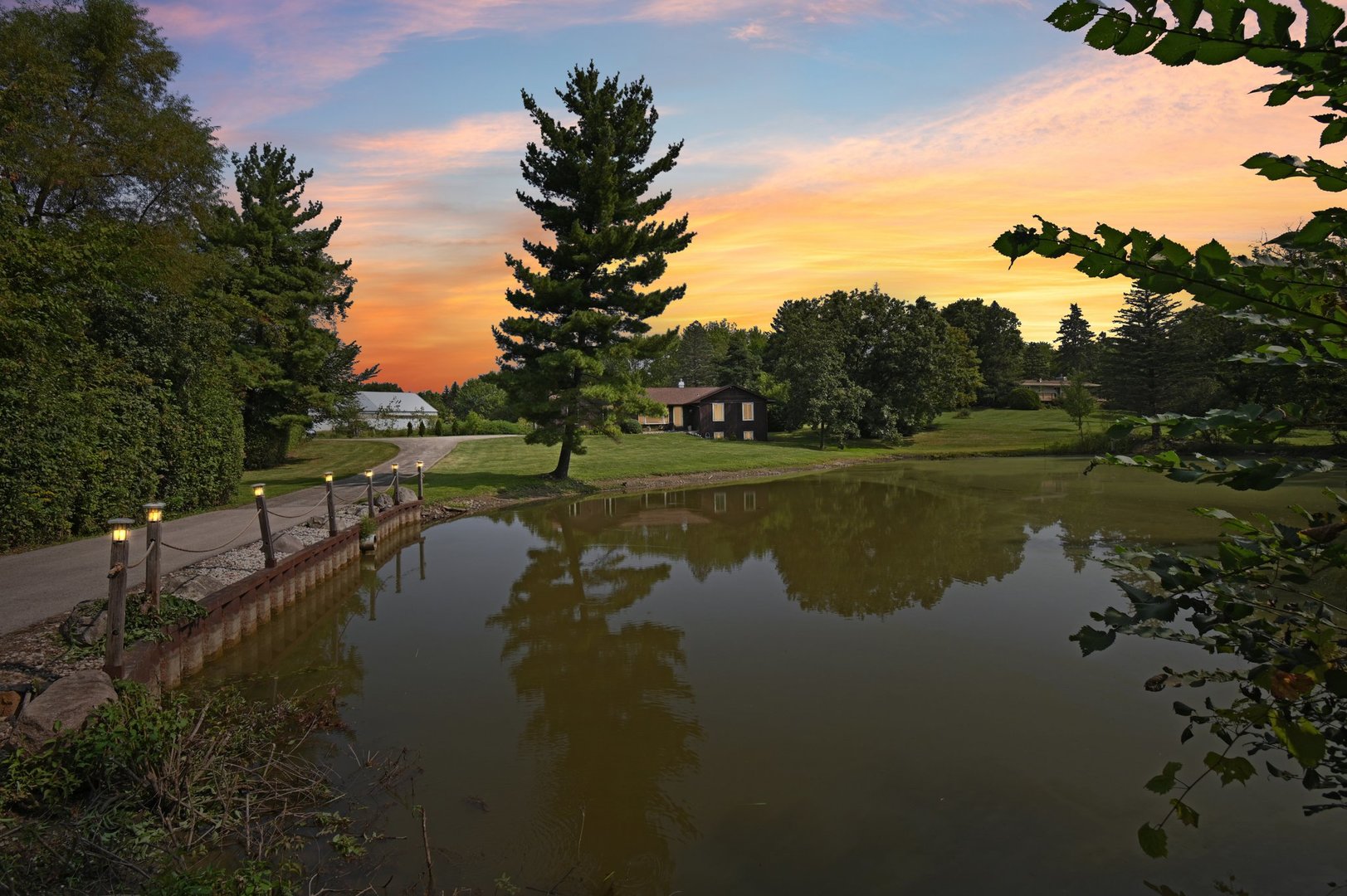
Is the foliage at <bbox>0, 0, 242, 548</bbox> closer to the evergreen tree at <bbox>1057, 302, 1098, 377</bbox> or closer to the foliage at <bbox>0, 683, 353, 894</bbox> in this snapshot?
the foliage at <bbox>0, 683, 353, 894</bbox>

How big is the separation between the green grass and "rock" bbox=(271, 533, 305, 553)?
822 cm

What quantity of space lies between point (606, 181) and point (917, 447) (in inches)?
1317

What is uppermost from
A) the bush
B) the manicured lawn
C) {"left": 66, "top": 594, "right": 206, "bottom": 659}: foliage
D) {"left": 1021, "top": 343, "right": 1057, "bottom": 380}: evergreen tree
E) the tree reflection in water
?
{"left": 1021, "top": 343, "right": 1057, "bottom": 380}: evergreen tree

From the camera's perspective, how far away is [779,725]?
305 inches

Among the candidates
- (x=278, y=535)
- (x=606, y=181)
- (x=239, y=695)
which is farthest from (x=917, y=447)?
(x=239, y=695)

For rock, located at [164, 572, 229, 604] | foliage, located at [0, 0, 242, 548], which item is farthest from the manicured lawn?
rock, located at [164, 572, 229, 604]

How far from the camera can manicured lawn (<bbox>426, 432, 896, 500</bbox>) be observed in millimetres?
28250

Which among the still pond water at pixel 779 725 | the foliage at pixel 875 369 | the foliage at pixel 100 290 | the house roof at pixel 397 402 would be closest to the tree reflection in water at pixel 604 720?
the still pond water at pixel 779 725

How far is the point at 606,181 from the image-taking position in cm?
2475

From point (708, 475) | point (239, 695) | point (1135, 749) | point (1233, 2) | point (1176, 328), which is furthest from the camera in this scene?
point (1176, 328)

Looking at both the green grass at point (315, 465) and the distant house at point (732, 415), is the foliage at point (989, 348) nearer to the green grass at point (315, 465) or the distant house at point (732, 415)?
the distant house at point (732, 415)

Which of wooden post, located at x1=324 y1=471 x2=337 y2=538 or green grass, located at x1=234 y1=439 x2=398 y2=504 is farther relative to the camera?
green grass, located at x1=234 y1=439 x2=398 y2=504

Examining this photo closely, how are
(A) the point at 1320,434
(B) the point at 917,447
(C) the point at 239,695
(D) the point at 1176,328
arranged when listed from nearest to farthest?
(C) the point at 239,695 → (A) the point at 1320,434 → (B) the point at 917,447 → (D) the point at 1176,328

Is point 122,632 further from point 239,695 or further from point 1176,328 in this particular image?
point 1176,328
